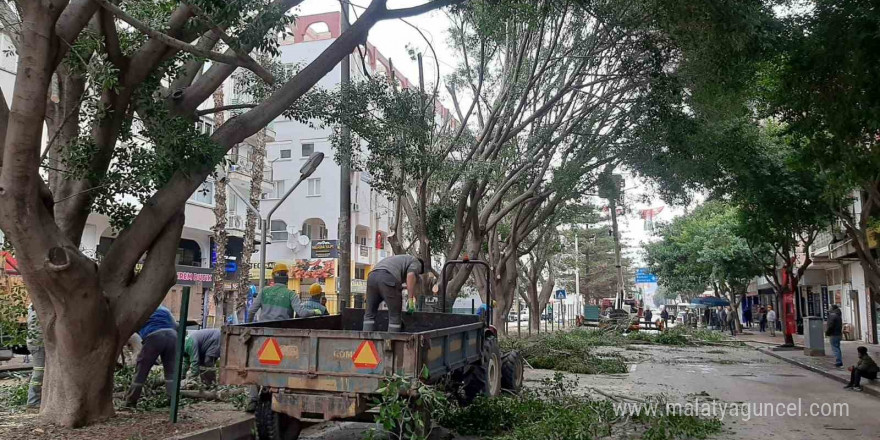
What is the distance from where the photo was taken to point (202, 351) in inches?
390

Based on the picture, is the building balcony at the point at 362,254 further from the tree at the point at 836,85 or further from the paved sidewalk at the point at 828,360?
the tree at the point at 836,85

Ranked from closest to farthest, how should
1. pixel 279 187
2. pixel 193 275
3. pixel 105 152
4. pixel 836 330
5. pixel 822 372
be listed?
1. pixel 105 152
2. pixel 822 372
3. pixel 836 330
4. pixel 193 275
5. pixel 279 187

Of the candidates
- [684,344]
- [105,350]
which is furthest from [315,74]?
[684,344]

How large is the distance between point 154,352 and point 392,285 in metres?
3.27

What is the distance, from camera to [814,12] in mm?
11445

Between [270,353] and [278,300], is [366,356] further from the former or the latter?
[278,300]

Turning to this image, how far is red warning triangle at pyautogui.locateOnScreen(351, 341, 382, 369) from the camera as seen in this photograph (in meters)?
6.60

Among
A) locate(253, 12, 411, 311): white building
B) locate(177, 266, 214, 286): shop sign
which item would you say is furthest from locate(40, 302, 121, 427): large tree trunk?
locate(253, 12, 411, 311): white building

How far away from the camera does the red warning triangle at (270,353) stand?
276 inches

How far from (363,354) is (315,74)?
3.91 m

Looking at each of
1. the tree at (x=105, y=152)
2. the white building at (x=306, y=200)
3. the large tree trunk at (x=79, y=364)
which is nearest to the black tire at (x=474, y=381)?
the tree at (x=105, y=152)

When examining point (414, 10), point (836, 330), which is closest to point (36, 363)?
point (414, 10)

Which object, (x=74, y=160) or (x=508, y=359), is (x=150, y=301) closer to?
(x=74, y=160)

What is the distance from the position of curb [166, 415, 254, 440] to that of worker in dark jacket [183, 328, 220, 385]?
190 cm
